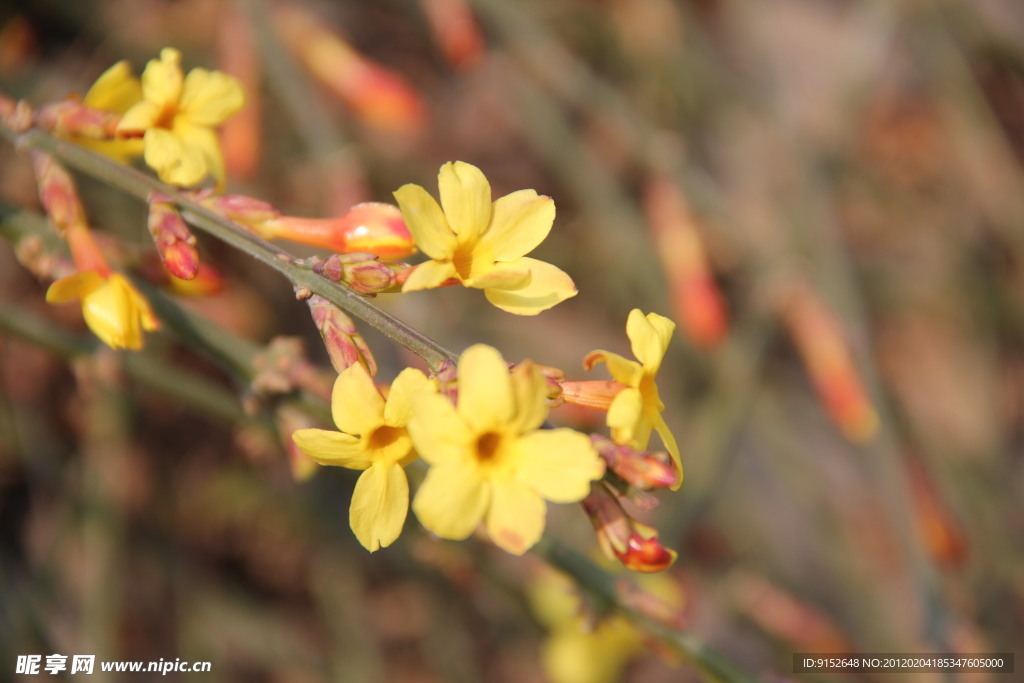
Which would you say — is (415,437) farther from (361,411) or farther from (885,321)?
(885,321)

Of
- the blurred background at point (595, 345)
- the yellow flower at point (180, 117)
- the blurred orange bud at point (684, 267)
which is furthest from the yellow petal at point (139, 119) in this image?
the blurred orange bud at point (684, 267)

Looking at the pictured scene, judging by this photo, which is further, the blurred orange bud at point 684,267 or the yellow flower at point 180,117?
the blurred orange bud at point 684,267

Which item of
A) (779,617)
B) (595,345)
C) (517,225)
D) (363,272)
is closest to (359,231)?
(363,272)

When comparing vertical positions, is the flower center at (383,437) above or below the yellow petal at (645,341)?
below

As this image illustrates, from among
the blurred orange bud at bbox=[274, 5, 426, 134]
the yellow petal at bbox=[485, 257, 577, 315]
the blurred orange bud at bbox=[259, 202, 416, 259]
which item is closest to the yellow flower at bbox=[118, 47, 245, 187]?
the blurred orange bud at bbox=[259, 202, 416, 259]

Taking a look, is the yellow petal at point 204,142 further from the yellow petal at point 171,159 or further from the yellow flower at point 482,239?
the yellow flower at point 482,239

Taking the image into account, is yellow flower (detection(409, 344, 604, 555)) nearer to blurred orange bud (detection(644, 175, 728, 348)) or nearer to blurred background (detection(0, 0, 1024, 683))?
blurred background (detection(0, 0, 1024, 683))

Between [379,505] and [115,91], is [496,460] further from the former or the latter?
[115,91]
